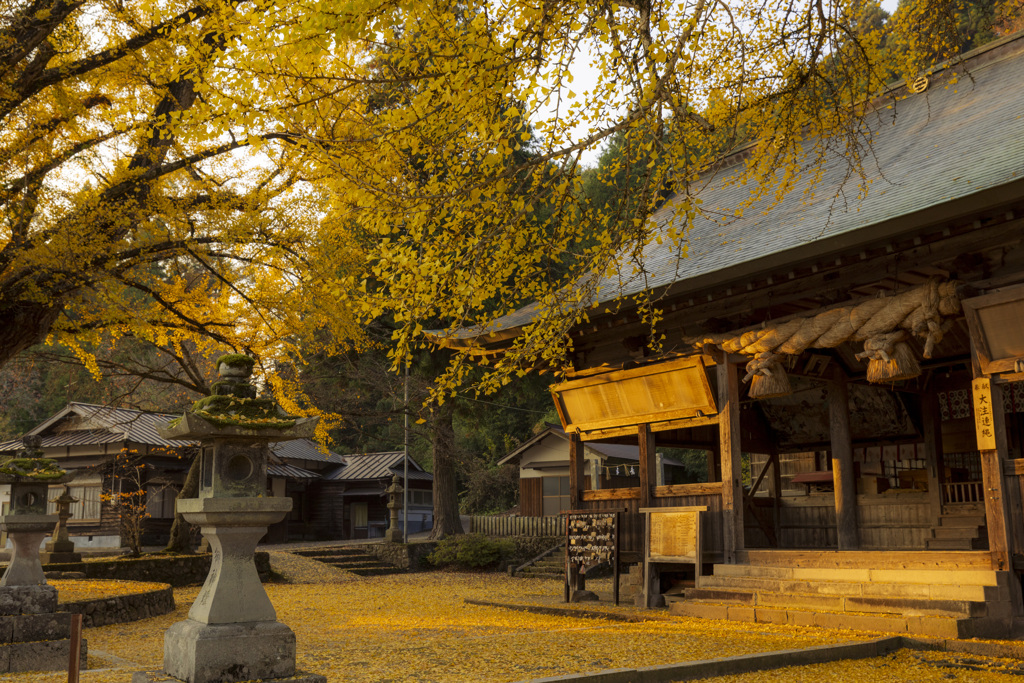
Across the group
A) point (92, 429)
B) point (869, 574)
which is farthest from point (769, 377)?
point (92, 429)

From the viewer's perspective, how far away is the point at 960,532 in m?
12.7

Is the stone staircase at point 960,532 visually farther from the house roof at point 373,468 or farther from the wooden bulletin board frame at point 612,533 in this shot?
the house roof at point 373,468

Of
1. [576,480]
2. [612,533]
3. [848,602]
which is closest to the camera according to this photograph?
[848,602]

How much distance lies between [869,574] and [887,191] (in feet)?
15.8

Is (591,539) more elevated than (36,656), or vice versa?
(591,539)

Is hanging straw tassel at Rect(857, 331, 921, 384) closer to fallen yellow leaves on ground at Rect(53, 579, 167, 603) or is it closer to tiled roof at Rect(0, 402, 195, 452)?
fallen yellow leaves on ground at Rect(53, 579, 167, 603)

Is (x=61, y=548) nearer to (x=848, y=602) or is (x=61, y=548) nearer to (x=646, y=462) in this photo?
(x=646, y=462)

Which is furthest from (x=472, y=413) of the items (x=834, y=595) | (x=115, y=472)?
(x=834, y=595)

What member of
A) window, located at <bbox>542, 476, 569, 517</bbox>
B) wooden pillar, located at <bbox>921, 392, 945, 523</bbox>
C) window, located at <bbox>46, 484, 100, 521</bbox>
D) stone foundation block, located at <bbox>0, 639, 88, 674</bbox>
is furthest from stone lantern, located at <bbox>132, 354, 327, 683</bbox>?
window, located at <bbox>542, 476, 569, 517</bbox>

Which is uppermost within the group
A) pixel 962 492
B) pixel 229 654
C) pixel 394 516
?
pixel 962 492

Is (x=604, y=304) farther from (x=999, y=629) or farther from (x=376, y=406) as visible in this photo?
(x=376, y=406)

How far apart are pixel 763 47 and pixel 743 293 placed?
456cm

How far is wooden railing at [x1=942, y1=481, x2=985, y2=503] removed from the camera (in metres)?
13.0

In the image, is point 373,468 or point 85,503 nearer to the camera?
point 85,503
